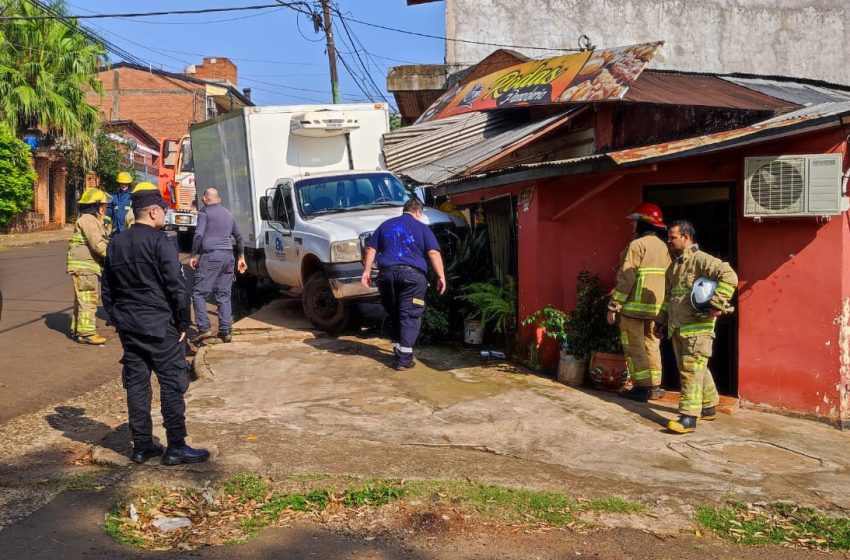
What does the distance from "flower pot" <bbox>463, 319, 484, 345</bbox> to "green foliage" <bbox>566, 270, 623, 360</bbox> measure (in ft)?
5.72

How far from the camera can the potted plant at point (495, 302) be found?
29.9ft

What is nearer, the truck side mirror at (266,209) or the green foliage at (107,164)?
the truck side mirror at (266,209)

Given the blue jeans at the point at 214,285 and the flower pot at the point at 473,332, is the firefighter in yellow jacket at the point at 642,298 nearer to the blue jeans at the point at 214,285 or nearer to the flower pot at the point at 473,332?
the flower pot at the point at 473,332

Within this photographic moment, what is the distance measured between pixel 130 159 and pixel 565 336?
32453 mm

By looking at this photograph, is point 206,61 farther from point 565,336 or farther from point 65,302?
point 565,336

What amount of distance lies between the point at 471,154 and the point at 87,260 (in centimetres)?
490

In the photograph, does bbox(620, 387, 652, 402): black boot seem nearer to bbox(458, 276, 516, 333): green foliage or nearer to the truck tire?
bbox(458, 276, 516, 333): green foliage

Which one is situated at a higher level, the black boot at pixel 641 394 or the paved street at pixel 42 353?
the paved street at pixel 42 353

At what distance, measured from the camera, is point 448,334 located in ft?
32.9

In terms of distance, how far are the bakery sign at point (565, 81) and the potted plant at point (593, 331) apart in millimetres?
1950

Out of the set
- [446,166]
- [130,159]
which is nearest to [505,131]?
[446,166]

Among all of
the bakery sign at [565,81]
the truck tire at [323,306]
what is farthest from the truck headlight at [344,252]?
the bakery sign at [565,81]

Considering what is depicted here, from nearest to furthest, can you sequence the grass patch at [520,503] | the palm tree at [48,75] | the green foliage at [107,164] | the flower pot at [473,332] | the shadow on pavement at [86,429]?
the grass patch at [520,503]
the shadow on pavement at [86,429]
the flower pot at [473,332]
the palm tree at [48,75]
the green foliage at [107,164]

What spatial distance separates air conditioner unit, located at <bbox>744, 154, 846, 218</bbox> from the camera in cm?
680
